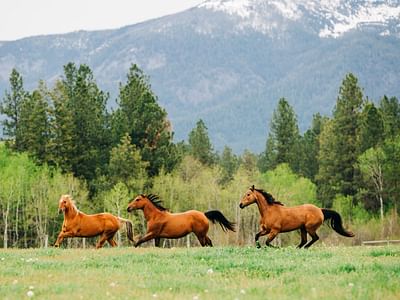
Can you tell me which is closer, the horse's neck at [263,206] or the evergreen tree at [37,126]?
the horse's neck at [263,206]

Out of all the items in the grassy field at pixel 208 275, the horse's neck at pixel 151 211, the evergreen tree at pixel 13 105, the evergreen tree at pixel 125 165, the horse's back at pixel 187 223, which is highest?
the evergreen tree at pixel 13 105

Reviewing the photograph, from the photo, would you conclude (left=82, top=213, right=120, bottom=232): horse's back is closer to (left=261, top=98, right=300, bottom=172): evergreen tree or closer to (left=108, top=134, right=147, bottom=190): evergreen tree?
(left=108, top=134, right=147, bottom=190): evergreen tree

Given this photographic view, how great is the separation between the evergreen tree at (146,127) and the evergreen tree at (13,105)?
10368mm

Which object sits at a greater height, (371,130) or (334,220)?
(371,130)

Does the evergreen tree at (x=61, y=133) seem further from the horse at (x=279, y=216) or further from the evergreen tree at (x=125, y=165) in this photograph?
the horse at (x=279, y=216)

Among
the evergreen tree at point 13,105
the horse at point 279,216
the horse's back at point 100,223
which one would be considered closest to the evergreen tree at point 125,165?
the evergreen tree at point 13,105

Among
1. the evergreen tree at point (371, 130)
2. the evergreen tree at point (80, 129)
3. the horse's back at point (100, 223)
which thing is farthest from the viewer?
the evergreen tree at point (371, 130)

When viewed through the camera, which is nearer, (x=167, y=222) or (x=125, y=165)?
(x=167, y=222)

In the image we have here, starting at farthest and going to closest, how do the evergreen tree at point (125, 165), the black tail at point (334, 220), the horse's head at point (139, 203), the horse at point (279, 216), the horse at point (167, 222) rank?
the evergreen tree at point (125, 165), the horse's head at point (139, 203), the horse at point (167, 222), the black tail at point (334, 220), the horse at point (279, 216)

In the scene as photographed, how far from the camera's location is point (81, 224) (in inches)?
1048

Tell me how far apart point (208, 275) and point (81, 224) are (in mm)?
12054

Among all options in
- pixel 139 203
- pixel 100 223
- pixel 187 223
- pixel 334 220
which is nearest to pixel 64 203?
pixel 100 223

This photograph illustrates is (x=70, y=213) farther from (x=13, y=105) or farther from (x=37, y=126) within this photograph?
(x=13, y=105)

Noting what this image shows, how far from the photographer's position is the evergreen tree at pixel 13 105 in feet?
235
